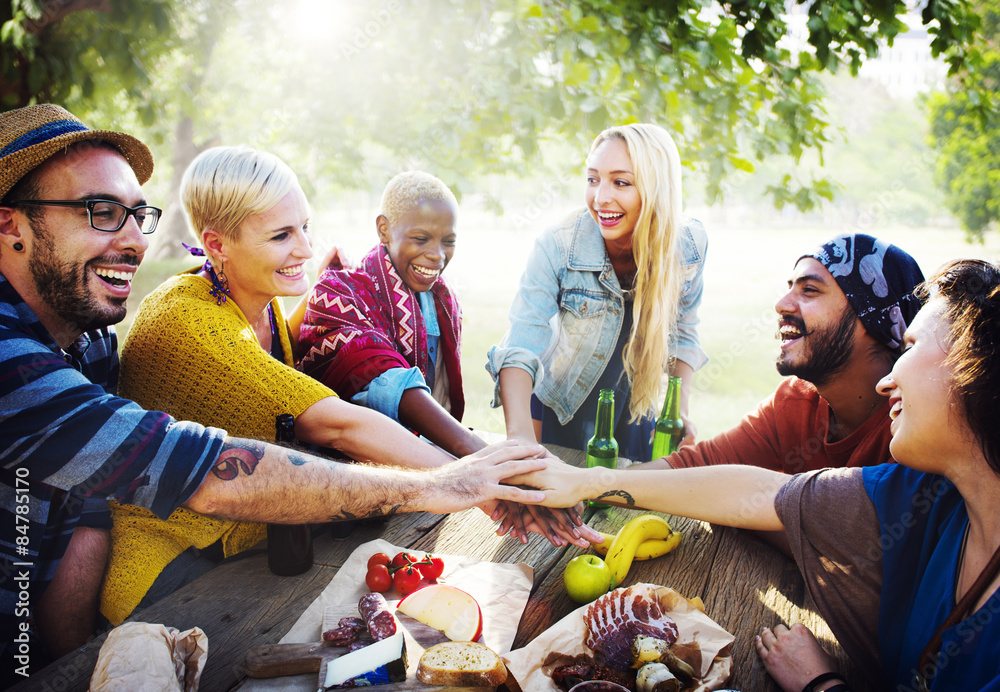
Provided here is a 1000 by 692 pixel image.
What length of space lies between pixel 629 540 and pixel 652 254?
5.62 feet

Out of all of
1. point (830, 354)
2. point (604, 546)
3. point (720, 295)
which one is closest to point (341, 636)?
point (604, 546)

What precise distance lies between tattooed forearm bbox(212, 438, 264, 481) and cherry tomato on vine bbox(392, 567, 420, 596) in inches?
19.5

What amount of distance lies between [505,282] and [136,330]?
59.6ft

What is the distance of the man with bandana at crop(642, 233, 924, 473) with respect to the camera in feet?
7.64

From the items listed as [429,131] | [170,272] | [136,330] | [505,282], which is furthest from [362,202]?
[136,330]

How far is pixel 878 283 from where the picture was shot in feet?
7.63

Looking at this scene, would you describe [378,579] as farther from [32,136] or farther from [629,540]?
[32,136]

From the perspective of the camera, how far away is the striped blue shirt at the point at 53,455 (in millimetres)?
1491

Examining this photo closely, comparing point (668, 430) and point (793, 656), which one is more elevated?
point (668, 430)

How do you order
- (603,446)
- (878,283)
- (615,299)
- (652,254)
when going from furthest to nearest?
(615,299) → (652,254) → (603,446) → (878,283)

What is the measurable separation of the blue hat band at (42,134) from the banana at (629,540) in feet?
6.45

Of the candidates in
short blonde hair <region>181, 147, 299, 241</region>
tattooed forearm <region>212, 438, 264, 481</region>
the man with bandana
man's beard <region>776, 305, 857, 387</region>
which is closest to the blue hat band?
short blonde hair <region>181, 147, 299, 241</region>

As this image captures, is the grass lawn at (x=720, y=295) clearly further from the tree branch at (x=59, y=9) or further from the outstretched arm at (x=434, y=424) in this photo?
the tree branch at (x=59, y=9)

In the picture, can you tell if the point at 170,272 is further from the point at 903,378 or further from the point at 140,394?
the point at 903,378
